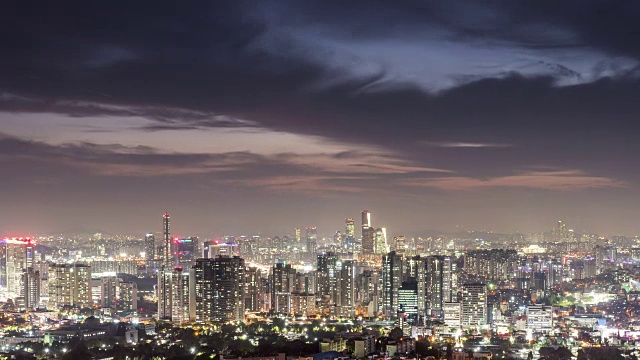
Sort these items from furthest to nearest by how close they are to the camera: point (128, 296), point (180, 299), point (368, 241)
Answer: point (368, 241) < point (128, 296) < point (180, 299)

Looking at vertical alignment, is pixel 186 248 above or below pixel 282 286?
above

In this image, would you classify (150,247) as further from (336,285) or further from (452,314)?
(452,314)

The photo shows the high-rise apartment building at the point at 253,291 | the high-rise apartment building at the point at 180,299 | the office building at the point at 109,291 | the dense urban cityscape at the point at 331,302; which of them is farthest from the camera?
the office building at the point at 109,291

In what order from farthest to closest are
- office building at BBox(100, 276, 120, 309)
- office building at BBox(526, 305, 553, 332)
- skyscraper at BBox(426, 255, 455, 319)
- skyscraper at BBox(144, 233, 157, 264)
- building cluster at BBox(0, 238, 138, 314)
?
skyscraper at BBox(144, 233, 157, 264) → office building at BBox(100, 276, 120, 309) → building cluster at BBox(0, 238, 138, 314) → skyscraper at BBox(426, 255, 455, 319) → office building at BBox(526, 305, 553, 332)

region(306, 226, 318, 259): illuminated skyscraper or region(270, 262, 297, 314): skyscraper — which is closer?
region(270, 262, 297, 314): skyscraper

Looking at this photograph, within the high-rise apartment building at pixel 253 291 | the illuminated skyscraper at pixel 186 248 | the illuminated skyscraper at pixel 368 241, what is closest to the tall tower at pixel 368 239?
the illuminated skyscraper at pixel 368 241

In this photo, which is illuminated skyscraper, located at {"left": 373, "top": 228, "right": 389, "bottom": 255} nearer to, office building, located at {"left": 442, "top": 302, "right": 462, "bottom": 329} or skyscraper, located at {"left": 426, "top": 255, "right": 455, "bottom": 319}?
skyscraper, located at {"left": 426, "top": 255, "right": 455, "bottom": 319}

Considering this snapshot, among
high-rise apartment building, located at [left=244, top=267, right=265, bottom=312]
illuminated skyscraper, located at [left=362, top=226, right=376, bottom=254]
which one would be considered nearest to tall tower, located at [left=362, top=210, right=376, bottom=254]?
illuminated skyscraper, located at [left=362, top=226, right=376, bottom=254]

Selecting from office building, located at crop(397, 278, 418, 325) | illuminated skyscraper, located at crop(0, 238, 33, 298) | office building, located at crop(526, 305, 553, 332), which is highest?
illuminated skyscraper, located at crop(0, 238, 33, 298)

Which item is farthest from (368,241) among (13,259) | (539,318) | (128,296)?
(539,318)

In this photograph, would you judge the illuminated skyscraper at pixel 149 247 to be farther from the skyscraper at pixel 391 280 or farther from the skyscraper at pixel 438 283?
the skyscraper at pixel 438 283
